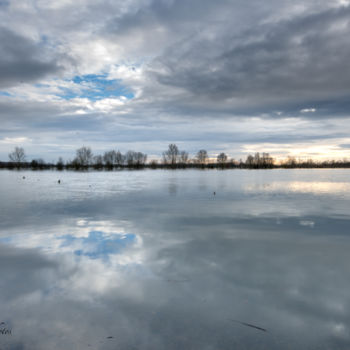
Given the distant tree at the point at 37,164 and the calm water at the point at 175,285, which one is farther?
the distant tree at the point at 37,164

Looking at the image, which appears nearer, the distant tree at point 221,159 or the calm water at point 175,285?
the calm water at point 175,285

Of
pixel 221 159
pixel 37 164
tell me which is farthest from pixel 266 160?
pixel 37 164

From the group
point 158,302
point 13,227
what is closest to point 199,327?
point 158,302

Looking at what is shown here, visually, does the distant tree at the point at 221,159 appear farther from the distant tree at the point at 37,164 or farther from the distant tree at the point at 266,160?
the distant tree at the point at 37,164

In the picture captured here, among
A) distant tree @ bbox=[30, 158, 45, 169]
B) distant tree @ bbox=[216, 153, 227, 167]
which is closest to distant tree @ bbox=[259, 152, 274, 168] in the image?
distant tree @ bbox=[216, 153, 227, 167]

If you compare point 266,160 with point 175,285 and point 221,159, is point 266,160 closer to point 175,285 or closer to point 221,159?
point 221,159

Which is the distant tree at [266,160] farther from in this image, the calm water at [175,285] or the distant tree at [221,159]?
the calm water at [175,285]

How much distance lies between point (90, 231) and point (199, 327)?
19.0 ft

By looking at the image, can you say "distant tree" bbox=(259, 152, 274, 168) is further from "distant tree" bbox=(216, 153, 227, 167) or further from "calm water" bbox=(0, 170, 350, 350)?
"calm water" bbox=(0, 170, 350, 350)

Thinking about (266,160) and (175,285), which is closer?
(175,285)

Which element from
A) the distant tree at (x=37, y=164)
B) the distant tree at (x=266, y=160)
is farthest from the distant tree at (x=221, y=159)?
the distant tree at (x=37, y=164)

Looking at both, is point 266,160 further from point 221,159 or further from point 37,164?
point 37,164

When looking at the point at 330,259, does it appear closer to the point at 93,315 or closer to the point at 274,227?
the point at 274,227

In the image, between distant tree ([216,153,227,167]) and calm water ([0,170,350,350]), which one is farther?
distant tree ([216,153,227,167])
